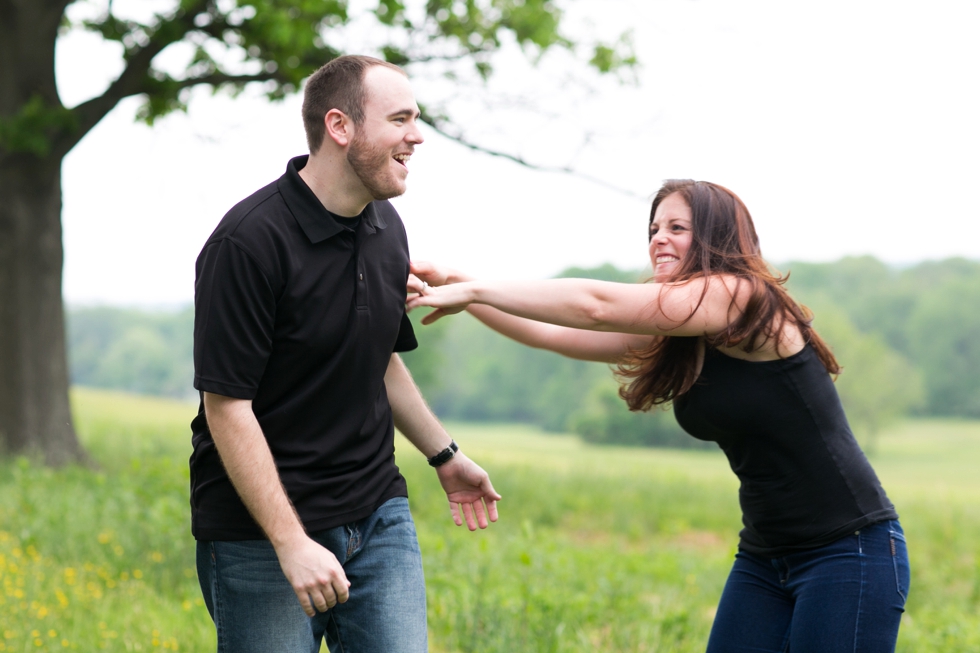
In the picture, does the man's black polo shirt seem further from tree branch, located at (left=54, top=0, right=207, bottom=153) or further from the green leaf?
tree branch, located at (left=54, top=0, right=207, bottom=153)

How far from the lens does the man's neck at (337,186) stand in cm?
259

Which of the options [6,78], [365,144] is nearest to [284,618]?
[365,144]

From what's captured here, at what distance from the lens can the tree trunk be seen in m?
10.1

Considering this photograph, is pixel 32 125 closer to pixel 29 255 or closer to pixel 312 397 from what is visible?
pixel 29 255

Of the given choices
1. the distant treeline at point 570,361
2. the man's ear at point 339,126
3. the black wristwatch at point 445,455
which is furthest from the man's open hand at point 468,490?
the distant treeline at point 570,361

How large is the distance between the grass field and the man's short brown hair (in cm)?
255

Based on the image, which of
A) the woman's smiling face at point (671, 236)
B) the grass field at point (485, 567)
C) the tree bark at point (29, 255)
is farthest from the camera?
the tree bark at point (29, 255)

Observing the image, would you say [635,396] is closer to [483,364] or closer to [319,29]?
[319,29]

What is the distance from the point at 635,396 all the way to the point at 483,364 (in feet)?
165

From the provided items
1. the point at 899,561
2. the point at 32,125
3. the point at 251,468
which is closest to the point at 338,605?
the point at 251,468

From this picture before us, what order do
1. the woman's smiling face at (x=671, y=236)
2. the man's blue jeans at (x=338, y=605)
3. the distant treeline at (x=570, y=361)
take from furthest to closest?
the distant treeline at (x=570, y=361) < the woman's smiling face at (x=671, y=236) < the man's blue jeans at (x=338, y=605)

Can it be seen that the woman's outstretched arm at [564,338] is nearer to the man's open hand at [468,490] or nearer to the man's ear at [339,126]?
the man's open hand at [468,490]

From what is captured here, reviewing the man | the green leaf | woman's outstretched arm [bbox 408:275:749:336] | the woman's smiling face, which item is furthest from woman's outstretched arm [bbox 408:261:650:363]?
the green leaf

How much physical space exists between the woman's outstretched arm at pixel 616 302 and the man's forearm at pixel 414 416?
235 mm
